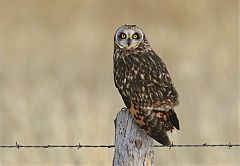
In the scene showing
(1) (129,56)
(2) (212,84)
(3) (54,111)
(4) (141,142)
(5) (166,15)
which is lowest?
(4) (141,142)

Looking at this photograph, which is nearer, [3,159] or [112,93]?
[3,159]

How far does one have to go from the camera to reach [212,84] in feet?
40.1

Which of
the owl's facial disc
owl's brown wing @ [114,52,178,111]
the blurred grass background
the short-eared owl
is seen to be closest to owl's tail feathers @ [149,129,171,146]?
the short-eared owl

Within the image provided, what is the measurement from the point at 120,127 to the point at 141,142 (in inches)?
6.3

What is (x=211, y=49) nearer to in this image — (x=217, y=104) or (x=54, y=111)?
(x=217, y=104)

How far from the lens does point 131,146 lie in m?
6.38

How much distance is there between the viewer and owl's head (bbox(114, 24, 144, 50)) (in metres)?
7.20

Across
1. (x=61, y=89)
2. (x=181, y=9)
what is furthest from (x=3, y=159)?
(x=181, y=9)

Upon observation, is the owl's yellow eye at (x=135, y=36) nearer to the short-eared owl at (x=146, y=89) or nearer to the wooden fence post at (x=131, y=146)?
the short-eared owl at (x=146, y=89)

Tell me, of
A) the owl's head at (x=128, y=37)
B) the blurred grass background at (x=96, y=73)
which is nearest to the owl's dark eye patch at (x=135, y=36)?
the owl's head at (x=128, y=37)

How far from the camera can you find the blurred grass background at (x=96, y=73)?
9.79m

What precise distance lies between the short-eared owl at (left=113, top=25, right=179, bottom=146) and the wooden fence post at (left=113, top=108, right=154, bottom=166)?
5 cm

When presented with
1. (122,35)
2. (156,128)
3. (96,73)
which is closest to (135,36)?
Result: (122,35)

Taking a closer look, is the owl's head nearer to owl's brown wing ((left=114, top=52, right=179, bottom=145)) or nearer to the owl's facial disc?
the owl's facial disc
